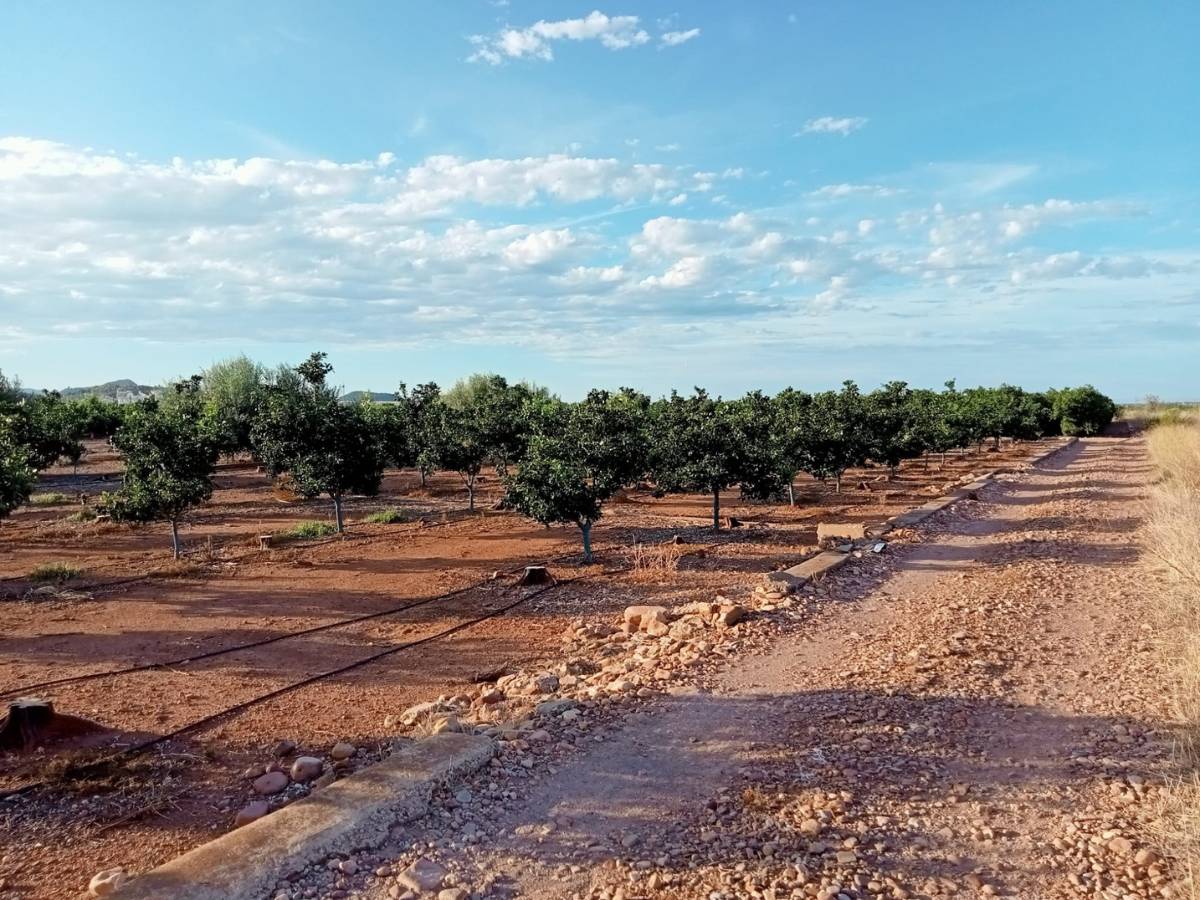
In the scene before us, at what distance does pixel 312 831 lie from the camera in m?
4.43

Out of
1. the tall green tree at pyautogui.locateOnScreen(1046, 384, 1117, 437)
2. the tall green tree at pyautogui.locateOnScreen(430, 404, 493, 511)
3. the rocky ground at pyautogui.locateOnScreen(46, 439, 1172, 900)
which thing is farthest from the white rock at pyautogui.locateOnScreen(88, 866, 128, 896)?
the tall green tree at pyautogui.locateOnScreen(1046, 384, 1117, 437)

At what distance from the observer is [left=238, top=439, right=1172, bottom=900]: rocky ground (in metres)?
4.12

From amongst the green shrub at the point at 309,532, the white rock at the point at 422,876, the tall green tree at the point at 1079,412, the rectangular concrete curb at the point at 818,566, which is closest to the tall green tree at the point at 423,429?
the green shrub at the point at 309,532

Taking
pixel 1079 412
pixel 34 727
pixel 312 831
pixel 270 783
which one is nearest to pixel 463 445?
pixel 34 727

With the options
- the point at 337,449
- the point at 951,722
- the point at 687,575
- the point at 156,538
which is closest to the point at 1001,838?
the point at 951,722

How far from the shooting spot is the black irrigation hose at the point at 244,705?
20.1ft

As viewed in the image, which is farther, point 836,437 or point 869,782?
point 836,437

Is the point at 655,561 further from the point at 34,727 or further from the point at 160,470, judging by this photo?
the point at 160,470

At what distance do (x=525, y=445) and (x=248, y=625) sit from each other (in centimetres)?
1189

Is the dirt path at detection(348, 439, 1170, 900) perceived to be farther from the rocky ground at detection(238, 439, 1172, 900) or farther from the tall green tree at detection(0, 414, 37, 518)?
the tall green tree at detection(0, 414, 37, 518)

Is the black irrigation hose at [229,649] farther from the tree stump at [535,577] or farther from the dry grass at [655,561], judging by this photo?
the dry grass at [655,561]

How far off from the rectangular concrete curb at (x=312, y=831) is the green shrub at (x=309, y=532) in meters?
14.6

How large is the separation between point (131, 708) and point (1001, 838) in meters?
7.97

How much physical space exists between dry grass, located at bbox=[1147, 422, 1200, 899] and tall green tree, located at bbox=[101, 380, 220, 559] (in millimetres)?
16260
